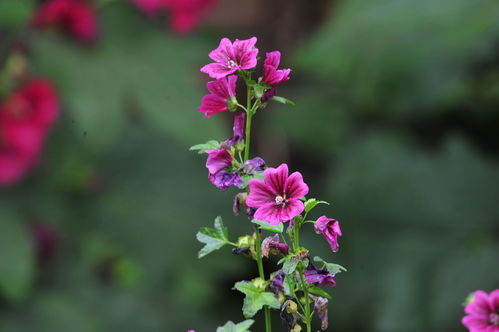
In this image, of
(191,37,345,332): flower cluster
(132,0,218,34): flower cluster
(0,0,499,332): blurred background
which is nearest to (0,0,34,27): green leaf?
(0,0,499,332): blurred background

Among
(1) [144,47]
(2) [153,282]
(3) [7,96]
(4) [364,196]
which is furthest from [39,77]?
(4) [364,196]

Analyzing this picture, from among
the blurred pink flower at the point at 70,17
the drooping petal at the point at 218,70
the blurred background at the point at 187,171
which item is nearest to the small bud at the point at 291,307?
the drooping petal at the point at 218,70

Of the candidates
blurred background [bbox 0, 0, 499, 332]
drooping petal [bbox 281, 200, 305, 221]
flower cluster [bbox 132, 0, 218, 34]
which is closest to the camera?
drooping petal [bbox 281, 200, 305, 221]

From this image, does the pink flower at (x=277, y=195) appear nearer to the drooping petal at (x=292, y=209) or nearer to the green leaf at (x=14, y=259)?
the drooping petal at (x=292, y=209)

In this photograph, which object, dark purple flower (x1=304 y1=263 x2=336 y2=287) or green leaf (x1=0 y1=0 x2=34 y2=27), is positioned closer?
dark purple flower (x1=304 y1=263 x2=336 y2=287)

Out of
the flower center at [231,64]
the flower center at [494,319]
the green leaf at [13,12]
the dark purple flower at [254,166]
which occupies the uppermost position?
the green leaf at [13,12]

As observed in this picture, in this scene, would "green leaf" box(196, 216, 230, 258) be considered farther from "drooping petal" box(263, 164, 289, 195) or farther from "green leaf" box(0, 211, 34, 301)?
"green leaf" box(0, 211, 34, 301)

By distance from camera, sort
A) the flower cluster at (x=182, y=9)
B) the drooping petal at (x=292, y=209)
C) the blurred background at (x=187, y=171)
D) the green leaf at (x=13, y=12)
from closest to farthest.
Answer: the drooping petal at (x=292, y=209)
the green leaf at (x=13, y=12)
the blurred background at (x=187, y=171)
the flower cluster at (x=182, y=9)
